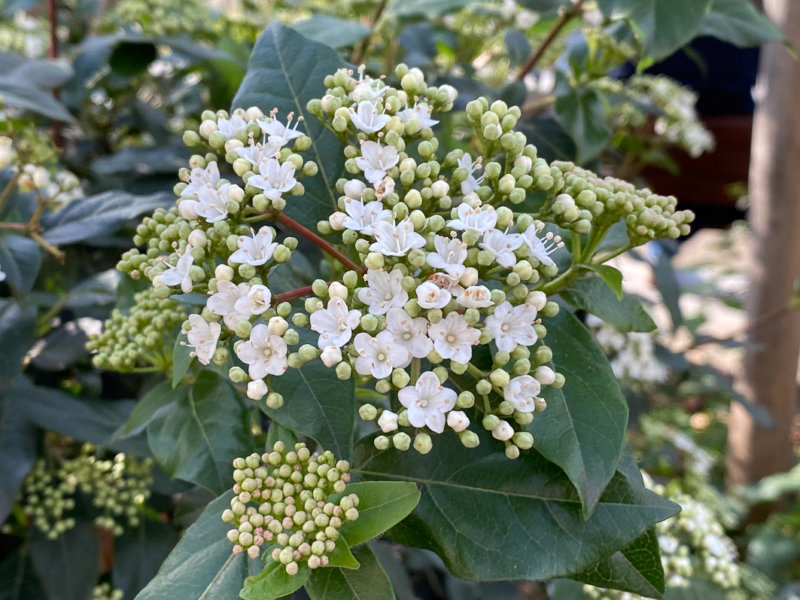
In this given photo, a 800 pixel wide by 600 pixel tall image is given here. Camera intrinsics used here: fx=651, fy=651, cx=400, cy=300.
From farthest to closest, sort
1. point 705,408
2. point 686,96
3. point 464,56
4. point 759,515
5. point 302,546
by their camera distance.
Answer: point 705,408, point 759,515, point 686,96, point 464,56, point 302,546

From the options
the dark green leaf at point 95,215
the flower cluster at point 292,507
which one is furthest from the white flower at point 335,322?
the dark green leaf at point 95,215

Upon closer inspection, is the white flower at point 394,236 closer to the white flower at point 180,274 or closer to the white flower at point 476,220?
the white flower at point 476,220

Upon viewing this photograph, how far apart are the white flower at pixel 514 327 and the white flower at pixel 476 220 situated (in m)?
0.07

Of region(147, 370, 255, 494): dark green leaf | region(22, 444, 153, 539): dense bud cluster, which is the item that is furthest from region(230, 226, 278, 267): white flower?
region(22, 444, 153, 539): dense bud cluster

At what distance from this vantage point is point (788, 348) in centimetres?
226

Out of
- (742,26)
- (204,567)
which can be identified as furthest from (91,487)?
(742,26)

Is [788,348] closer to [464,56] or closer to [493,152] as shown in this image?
[464,56]

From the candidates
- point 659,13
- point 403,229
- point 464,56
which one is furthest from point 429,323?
point 464,56

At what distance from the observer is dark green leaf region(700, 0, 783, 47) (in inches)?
47.9

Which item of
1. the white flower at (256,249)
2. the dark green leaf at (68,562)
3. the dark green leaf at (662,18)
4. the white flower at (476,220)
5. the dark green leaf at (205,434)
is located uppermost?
the dark green leaf at (662,18)

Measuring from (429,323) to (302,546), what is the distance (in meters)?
0.22

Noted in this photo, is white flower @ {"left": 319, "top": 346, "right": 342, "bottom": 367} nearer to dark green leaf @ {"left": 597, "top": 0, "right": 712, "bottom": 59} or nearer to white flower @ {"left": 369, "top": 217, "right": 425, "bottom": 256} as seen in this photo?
white flower @ {"left": 369, "top": 217, "right": 425, "bottom": 256}

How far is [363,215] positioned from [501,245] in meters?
0.13

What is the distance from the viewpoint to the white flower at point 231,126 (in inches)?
Answer: 25.3
